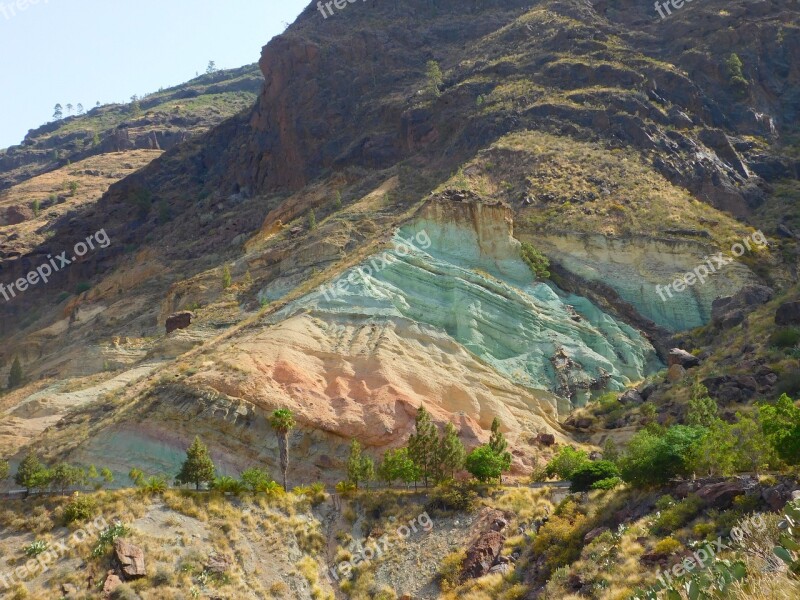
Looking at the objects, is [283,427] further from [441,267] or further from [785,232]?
[785,232]

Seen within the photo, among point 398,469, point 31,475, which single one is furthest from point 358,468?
point 31,475

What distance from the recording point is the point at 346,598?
3338cm

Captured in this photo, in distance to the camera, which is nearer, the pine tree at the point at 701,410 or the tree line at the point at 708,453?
the tree line at the point at 708,453

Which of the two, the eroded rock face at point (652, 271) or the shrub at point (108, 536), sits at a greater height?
the shrub at point (108, 536)

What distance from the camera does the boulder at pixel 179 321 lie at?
64625 mm

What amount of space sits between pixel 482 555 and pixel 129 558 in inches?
501

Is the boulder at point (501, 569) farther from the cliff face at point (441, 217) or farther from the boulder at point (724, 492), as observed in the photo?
the cliff face at point (441, 217)

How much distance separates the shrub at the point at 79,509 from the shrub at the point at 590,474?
1867cm

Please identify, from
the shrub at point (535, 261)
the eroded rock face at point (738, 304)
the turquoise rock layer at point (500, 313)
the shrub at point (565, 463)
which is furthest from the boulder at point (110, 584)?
the eroded rock face at point (738, 304)

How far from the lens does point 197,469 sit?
117 feet

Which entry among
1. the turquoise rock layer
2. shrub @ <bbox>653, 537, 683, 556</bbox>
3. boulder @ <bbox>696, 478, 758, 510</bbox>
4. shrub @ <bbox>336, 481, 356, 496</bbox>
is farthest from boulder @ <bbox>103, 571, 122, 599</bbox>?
the turquoise rock layer

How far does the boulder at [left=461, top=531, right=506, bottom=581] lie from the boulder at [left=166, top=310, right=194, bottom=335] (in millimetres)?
36052

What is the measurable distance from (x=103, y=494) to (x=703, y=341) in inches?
1456

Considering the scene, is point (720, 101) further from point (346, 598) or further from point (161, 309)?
point (346, 598)
